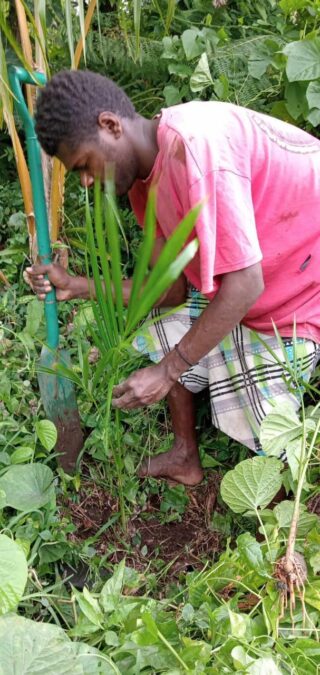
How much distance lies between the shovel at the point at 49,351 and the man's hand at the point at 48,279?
0.02m

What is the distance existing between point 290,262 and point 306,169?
0.75 ft

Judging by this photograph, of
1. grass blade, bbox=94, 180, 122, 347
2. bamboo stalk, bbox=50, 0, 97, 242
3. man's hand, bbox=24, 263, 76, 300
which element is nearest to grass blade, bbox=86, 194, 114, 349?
grass blade, bbox=94, 180, 122, 347

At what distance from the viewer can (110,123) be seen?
1283 millimetres

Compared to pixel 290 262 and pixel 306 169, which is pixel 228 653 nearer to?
pixel 290 262

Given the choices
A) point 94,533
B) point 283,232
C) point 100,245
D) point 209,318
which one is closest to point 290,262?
point 283,232

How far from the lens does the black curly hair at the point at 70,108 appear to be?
1258 millimetres

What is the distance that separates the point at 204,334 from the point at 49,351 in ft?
1.55

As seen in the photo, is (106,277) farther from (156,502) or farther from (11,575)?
(156,502)

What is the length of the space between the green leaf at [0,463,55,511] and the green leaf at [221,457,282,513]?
1.55 feet

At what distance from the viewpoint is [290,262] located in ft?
5.19

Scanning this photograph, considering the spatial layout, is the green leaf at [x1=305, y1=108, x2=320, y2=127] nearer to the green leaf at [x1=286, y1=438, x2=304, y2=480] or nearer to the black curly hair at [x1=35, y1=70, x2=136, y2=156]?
the black curly hair at [x1=35, y1=70, x2=136, y2=156]

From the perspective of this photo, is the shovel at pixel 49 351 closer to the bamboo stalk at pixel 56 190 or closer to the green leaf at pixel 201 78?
the bamboo stalk at pixel 56 190

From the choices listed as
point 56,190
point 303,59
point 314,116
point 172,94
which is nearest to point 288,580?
point 56,190

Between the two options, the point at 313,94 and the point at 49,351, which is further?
the point at 313,94
